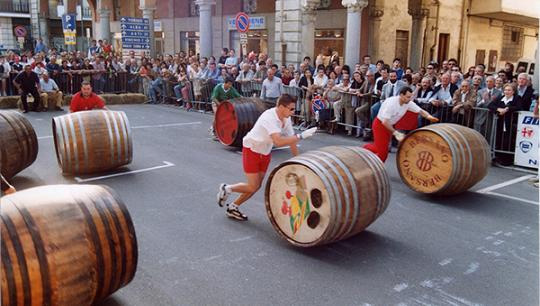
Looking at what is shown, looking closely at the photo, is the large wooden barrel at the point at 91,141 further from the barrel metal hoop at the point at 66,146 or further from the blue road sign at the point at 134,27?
the blue road sign at the point at 134,27

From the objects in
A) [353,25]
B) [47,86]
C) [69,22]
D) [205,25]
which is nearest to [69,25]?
[69,22]

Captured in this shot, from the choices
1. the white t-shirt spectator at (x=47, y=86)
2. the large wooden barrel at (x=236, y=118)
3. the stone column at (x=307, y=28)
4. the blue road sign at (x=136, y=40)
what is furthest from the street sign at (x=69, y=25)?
the large wooden barrel at (x=236, y=118)

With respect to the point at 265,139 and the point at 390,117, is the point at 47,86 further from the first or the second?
the point at 265,139

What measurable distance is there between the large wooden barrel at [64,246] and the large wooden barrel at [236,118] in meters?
6.57

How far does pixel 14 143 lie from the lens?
780 cm

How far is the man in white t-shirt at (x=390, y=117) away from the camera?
8.25 meters

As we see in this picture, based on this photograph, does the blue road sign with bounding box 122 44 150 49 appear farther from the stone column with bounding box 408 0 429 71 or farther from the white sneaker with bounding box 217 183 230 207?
the white sneaker with bounding box 217 183 230 207

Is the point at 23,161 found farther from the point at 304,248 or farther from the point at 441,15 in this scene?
the point at 441,15

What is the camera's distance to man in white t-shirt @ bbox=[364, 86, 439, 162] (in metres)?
8.25

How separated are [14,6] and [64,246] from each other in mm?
58633

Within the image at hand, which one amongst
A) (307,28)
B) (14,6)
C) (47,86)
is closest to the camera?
(47,86)

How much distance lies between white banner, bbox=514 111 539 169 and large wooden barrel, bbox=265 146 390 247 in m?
5.56

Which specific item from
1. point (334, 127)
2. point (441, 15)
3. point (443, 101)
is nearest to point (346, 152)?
point (443, 101)

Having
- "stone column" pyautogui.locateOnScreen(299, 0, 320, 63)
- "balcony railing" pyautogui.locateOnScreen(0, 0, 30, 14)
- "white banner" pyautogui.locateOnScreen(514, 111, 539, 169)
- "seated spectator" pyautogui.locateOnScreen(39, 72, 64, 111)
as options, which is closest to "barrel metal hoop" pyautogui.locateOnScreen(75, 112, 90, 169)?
"white banner" pyautogui.locateOnScreen(514, 111, 539, 169)
